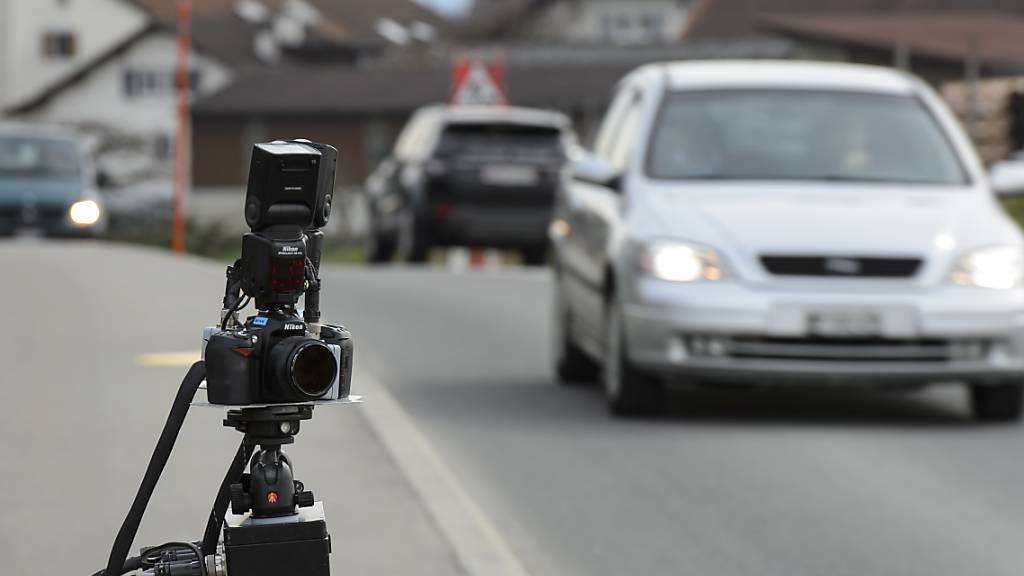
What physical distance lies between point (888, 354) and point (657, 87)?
2.29 m

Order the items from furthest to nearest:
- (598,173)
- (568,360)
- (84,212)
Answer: (84,212) < (568,360) < (598,173)

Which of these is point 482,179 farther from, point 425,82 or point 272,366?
point 425,82

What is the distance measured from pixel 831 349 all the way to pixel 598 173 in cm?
177

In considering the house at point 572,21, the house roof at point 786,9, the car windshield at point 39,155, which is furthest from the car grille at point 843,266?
the house at point 572,21

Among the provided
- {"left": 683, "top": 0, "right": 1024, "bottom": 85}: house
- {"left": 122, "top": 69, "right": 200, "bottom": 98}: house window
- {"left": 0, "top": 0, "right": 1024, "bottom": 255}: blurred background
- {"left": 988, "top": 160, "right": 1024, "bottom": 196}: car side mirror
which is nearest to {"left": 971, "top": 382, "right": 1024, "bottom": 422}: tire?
{"left": 988, "top": 160, "right": 1024, "bottom": 196}: car side mirror

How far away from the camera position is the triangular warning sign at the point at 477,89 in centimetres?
2861

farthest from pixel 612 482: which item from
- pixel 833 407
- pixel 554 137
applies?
pixel 554 137

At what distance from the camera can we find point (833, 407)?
11.6m

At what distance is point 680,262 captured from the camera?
35.0ft

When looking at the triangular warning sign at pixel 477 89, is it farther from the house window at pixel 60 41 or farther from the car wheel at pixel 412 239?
the house window at pixel 60 41

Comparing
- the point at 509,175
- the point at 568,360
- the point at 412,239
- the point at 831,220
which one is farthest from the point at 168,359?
the point at 412,239

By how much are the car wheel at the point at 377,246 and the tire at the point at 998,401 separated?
16.5 metres

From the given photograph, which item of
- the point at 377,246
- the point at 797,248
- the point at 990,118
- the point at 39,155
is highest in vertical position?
the point at 797,248

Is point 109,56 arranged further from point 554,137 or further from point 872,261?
point 872,261
